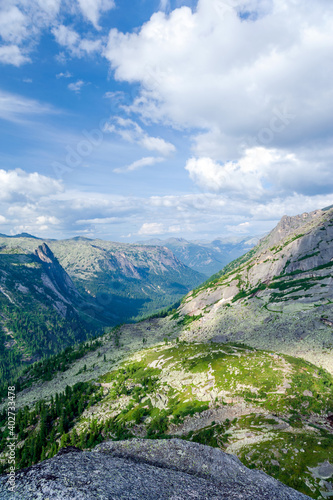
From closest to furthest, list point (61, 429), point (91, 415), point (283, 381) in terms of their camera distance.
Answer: point (283, 381) → point (61, 429) → point (91, 415)

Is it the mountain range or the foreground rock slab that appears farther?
the mountain range

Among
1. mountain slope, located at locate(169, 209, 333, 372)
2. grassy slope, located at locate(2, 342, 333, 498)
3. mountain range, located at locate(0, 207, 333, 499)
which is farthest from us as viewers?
mountain slope, located at locate(169, 209, 333, 372)

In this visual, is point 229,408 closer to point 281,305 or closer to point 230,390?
point 230,390

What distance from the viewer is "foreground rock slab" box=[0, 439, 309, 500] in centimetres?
1512

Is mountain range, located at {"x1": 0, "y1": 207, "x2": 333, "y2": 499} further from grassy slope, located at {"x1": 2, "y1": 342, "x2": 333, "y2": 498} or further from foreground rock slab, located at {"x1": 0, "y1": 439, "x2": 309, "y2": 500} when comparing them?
foreground rock slab, located at {"x1": 0, "y1": 439, "x2": 309, "y2": 500}

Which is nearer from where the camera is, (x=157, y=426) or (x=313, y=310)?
(x=157, y=426)

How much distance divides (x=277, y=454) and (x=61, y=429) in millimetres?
68656

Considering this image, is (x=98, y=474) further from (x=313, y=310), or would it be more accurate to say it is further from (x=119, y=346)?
(x=119, y=346)

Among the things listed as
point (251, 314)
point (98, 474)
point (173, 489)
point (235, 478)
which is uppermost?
point (98, 474)

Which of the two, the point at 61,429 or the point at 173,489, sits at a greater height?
the point at 173,489

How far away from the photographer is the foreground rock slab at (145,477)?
15.1m

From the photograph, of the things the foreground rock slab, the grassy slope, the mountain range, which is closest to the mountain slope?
the mountain range

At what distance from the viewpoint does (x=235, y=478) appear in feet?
74.5

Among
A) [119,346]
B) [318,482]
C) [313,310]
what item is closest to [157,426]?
[318,482]
